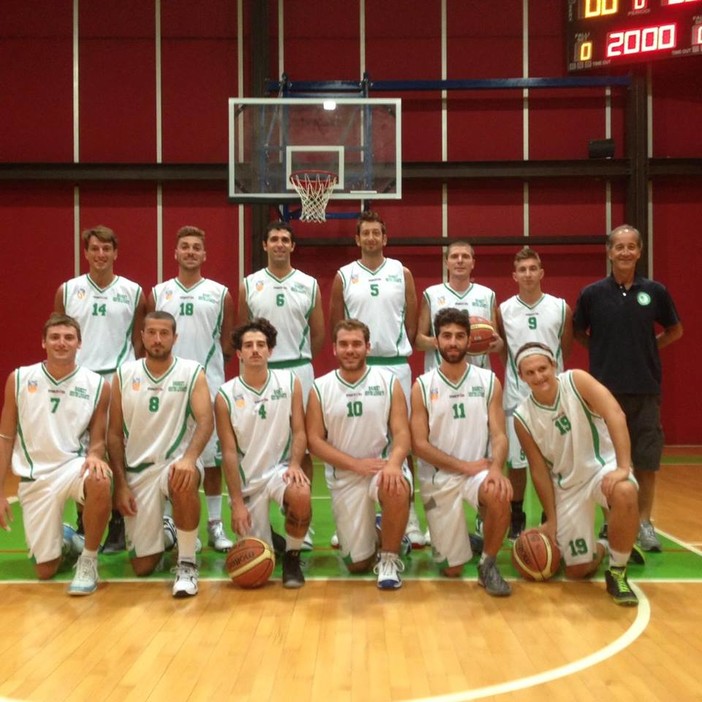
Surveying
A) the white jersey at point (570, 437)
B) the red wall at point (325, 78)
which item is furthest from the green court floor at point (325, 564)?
the red wall at point (325, 78)

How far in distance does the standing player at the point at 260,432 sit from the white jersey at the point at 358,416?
Answer: 0.18 m

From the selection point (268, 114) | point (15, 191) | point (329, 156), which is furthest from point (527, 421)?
point (15, 191)

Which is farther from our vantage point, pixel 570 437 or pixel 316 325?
pixel 316 325

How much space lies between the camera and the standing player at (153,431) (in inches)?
186

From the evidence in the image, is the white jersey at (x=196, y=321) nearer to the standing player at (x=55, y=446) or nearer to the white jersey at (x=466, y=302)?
the standing player at (x=55, y=446)

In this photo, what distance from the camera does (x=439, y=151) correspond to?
422 inches

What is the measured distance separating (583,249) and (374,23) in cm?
410

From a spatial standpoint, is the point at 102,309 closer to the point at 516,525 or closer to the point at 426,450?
the point at 426,450

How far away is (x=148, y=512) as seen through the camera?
474cm

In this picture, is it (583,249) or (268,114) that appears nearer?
(268,114)

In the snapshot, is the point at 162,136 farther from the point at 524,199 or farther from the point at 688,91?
the point at 688,91

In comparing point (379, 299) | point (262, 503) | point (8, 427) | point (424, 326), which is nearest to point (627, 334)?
point (424, 326)

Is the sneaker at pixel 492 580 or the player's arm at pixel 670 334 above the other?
the player's arm at pixel 670 334

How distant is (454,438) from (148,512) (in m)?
1.87
